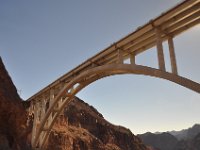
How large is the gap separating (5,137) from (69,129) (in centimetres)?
3315

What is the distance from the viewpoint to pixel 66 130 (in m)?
52.6

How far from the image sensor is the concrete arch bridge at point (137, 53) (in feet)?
49.4

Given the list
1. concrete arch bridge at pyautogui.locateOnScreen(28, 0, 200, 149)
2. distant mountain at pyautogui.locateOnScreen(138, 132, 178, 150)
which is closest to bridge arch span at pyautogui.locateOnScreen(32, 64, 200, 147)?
concrete arch bridge at pyautogui.locateOnScreen(28, 0, 200, 149)

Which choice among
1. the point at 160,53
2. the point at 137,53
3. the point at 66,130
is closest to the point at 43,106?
the point at 137,53

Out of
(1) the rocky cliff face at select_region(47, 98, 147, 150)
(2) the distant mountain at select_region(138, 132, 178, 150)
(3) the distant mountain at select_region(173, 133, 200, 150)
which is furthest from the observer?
(2) the distant mountain at select_region(138, 132, 178, 150)

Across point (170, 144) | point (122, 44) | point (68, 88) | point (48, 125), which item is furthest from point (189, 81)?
point (170, 144)

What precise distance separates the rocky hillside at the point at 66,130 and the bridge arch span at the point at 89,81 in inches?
75.4

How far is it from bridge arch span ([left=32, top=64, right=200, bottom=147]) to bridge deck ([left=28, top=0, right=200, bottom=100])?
124 centimetres

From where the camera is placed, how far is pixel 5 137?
73.8 ft

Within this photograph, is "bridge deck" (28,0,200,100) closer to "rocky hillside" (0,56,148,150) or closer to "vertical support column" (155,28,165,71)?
"vertical support column" (155,28,165,71)

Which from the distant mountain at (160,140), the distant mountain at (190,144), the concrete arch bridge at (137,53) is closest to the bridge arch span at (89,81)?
the concrete arch bridge at (137,53)

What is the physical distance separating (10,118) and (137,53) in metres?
12.0

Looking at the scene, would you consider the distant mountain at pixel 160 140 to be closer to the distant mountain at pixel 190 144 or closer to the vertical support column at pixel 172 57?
the distant mountain at pixel 190 144

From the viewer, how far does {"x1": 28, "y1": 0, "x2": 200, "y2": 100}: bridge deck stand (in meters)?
15.1
